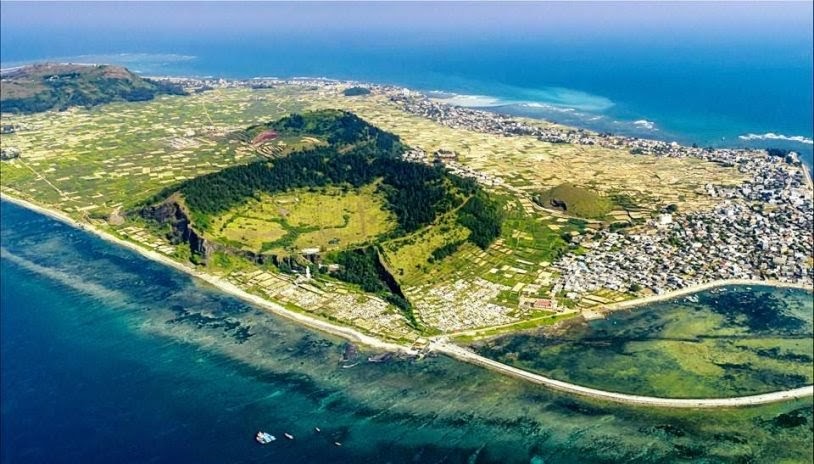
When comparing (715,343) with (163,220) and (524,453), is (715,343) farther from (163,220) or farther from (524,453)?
(163,220)

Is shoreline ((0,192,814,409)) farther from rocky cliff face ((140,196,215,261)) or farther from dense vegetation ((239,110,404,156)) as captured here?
dense vegetation ((239,110,404,156))

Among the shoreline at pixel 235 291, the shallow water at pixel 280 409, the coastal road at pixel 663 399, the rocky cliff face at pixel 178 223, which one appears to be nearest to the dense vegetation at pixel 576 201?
the coastal road at pixel 663 399

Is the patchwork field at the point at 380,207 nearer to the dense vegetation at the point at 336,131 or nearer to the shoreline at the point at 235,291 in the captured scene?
the shoreline at the point at 235,291

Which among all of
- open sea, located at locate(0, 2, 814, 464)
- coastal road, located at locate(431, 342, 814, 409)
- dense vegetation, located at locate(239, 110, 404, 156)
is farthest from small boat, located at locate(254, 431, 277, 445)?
dense vegetation, located at locate(239, 110, 404, 156)

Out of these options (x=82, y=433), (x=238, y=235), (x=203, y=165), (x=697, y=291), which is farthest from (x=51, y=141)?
(x=697, y=291)

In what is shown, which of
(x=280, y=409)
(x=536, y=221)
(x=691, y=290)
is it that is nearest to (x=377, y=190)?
(x=536, y=221)
